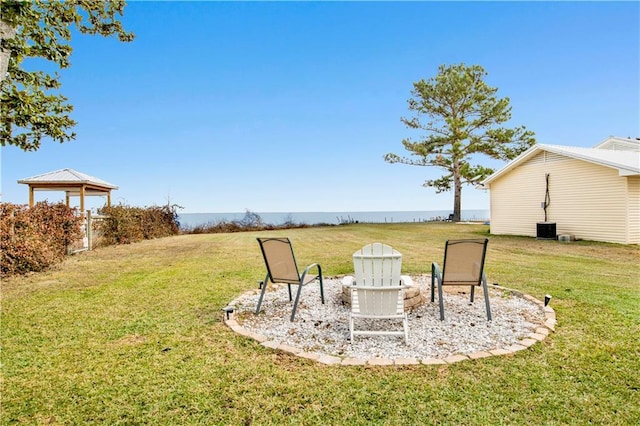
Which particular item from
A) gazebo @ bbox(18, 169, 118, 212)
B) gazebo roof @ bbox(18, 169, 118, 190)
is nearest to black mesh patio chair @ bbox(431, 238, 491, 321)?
gazebo @ bbox(18, 169, 118, 212)

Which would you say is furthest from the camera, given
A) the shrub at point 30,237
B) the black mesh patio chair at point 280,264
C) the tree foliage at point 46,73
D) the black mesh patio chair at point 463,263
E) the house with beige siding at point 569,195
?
the house with beige siding at point 569,195

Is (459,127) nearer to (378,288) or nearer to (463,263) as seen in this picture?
(463,263)

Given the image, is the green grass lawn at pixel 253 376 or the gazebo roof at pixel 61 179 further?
the gazebo roof at pixel 61 179

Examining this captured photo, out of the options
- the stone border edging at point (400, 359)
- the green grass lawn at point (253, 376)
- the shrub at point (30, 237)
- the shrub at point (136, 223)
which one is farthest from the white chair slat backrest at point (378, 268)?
the shrub at point (136, 223)

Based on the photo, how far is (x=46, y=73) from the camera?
5789 mm

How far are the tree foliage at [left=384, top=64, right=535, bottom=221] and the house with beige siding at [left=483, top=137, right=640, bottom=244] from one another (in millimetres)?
9050

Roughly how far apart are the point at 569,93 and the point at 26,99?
2053 cm

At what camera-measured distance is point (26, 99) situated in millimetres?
4977

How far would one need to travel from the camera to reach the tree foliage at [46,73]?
4.96 meters

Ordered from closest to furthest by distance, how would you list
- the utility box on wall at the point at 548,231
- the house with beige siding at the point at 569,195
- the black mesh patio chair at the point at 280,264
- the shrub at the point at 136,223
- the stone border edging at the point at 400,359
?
the stone border edging at the point at 400,359, the black mesh patio chair at the point at 280,264, the house with beige siding at the point at 569,195, the shrub at the point at 136,223, the utility box on wall at the point at 548,231

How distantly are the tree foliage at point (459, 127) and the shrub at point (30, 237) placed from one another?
23306mm

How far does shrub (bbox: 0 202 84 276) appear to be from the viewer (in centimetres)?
672

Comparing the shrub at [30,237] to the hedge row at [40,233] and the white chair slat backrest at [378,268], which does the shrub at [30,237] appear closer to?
the hedge row at [40,233]

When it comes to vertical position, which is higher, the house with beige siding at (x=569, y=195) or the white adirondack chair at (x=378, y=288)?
the house with beige siding at (x=569, y=195)
